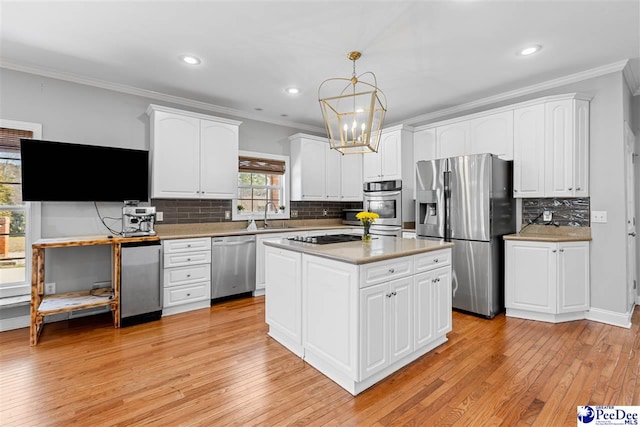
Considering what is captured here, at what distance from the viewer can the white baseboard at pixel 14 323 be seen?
3186 millimetres

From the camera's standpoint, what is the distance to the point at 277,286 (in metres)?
2.87

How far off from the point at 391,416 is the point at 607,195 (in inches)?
133

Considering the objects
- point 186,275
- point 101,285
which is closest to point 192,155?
point 186,275

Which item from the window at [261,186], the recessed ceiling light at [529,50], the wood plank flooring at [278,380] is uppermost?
the recessed ceiling light at [529,50]

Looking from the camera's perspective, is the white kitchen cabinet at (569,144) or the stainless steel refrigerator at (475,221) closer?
the white kitchen cabinet at (569,144)

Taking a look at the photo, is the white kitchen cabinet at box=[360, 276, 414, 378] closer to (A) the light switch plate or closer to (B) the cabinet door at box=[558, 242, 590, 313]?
(B) the cabinet door at box=[558, 242, 590, 313]

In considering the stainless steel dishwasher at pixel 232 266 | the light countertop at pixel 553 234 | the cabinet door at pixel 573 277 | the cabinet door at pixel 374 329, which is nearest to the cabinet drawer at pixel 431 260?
the cabinet door at pixel 374 329

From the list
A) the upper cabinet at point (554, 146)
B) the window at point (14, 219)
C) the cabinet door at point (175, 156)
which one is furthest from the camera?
the cabinet door at point (175, 156)

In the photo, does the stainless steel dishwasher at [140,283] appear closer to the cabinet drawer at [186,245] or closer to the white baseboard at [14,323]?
the cabinet drawer at [186,245]

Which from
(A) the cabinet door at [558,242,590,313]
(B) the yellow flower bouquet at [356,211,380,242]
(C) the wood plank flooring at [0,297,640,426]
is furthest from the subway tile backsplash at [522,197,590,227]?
(B) the yellow flower bouquet at [356,211,380,242]

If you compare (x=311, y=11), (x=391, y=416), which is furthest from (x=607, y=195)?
(x=311, y=11)

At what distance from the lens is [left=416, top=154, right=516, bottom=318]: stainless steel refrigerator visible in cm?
358

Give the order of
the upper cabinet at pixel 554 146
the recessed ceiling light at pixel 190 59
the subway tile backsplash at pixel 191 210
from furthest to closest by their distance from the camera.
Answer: the subway tile backsplash at pixel 191 210 < the upper cabinet at pixel 554 146 < the recessed ceiling light at pixel 190 59

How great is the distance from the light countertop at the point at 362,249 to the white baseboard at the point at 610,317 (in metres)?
2.10
